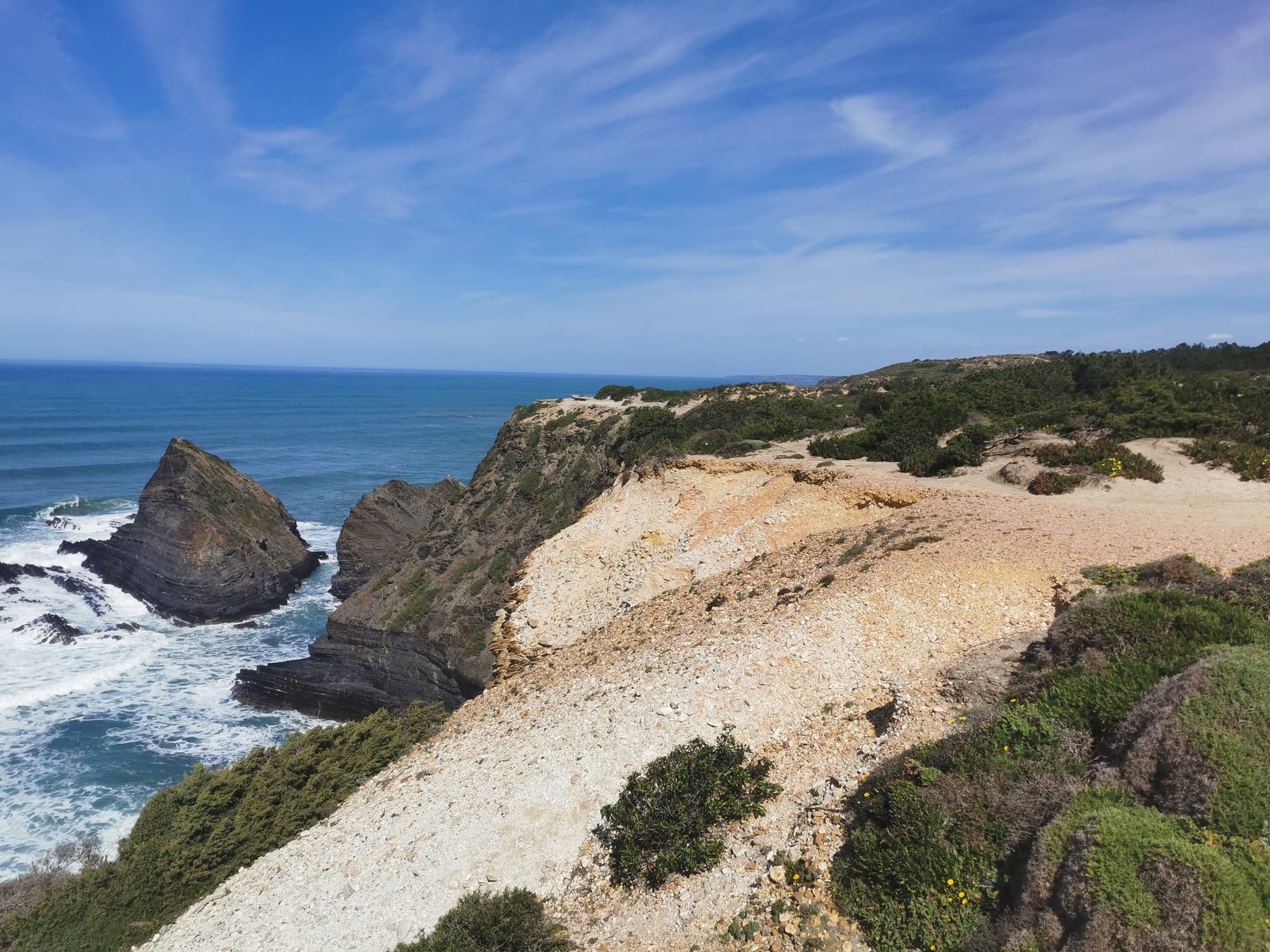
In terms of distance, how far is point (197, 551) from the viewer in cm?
3431

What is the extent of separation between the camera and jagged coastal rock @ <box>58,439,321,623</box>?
33812 mm

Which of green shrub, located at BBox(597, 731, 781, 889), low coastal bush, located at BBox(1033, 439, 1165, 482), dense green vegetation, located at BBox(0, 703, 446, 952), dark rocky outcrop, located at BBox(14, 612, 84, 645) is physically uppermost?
low coastal bush, located at BBox(1033, 439, 1165, 482)

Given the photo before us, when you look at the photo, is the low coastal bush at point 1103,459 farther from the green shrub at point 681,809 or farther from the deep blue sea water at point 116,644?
the deep blue sea water at point 116,644

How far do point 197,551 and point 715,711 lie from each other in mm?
33929

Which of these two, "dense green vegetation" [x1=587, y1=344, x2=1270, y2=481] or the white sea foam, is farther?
the white sea foam

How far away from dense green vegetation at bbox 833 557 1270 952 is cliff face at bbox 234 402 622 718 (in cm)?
1757

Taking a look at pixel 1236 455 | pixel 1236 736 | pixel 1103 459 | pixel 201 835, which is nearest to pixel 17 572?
pixel 201 835

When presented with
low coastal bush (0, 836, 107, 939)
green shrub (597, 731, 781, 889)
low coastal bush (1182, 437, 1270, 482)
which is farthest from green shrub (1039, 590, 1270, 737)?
low coastal bush (0, 836, 107, 939)

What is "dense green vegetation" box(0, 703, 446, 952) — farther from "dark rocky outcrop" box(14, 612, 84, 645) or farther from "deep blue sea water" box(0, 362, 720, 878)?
"dark rocky outcrop" box(14, 612, 84, 645)

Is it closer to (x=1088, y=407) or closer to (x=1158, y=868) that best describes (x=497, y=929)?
(x=1158, y=868)

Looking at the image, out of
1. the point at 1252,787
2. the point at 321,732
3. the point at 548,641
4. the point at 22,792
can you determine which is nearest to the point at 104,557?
the point at 22,792

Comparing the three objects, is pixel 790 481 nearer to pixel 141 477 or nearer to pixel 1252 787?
pixel 1252 787

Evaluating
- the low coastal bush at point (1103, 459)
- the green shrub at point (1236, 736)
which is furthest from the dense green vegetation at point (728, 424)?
the green shrub at point (1236, 736)

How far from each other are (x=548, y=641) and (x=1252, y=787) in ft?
46.1
